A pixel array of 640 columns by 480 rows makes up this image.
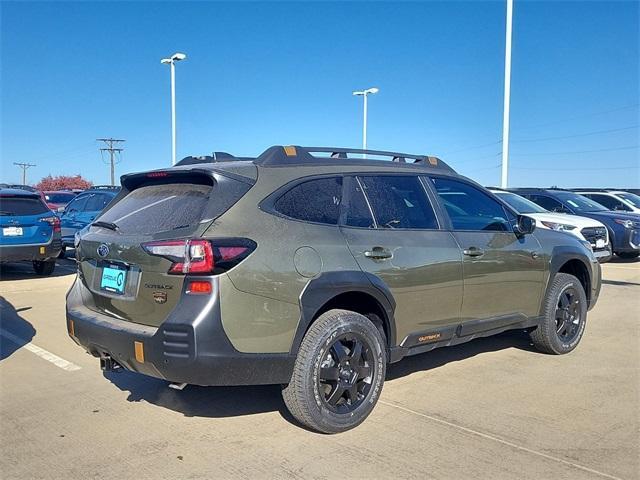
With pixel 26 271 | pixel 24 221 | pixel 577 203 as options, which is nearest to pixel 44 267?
pixel 26 271

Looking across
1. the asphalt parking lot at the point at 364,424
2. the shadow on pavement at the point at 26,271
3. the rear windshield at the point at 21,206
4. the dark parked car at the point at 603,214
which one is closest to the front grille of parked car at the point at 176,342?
the asphalt parking lot at the point at 364,424

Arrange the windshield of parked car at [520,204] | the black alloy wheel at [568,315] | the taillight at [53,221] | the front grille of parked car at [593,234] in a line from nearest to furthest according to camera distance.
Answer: the black alloy wheel at [568,315] < the taillight at [53,221] < the front grille of parked car at [593,234] < the windshield of parked car at [520,204]

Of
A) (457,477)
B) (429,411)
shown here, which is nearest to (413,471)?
(457,477)

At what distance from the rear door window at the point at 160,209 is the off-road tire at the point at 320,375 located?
104cm

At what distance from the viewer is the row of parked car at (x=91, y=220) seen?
32.3ft

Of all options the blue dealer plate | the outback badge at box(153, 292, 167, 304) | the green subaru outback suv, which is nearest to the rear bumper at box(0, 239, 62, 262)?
the green subaru outback suv

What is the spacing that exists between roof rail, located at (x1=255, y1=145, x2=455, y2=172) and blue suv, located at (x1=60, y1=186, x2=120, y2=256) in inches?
347

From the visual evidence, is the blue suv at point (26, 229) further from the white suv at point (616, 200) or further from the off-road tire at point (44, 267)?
the white suv at point (616, 200)

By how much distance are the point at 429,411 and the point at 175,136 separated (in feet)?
70.7

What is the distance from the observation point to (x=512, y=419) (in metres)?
4.02

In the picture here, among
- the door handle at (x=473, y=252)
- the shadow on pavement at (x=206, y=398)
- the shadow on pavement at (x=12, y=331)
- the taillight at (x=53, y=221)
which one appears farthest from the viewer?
the taillight at (x=53, y=221)

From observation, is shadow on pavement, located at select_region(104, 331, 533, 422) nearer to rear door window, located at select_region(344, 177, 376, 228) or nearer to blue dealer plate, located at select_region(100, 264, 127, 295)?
blue dealer plate, located at select_region(100, 264, 127, 295)

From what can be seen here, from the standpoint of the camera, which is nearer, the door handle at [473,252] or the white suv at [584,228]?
the door handle at [473,252]

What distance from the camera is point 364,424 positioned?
13.0ft
